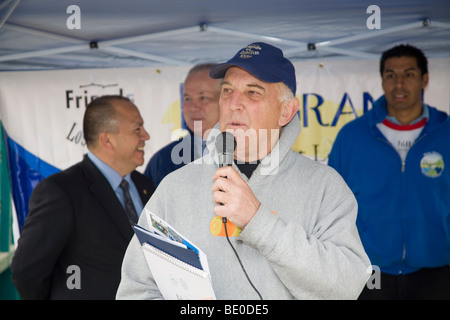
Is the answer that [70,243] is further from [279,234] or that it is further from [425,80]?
[425,80]

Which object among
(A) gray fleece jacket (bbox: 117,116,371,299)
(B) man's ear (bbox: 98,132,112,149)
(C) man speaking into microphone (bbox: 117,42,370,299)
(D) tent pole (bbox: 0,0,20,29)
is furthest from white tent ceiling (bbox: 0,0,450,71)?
(A) gray fleece jacket (bbox: 117,116,371,299)

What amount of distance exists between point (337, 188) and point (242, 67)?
586 millimetres

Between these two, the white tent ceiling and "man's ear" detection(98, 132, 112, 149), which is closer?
the white tent ceiling

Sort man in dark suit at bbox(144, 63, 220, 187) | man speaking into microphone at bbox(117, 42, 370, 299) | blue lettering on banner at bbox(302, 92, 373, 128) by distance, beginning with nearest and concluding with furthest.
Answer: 1. man speaking into microphone at bbox(117, 42, 370, 299)
2. man in dark suit at bbox(144, 63, 220, 187)
3. blue lettering on banner at bbox(302, 92, 373, 128)

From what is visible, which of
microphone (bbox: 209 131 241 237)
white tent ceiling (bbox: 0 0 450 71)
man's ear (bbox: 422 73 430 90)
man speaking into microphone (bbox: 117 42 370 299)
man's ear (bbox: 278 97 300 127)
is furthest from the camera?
man's ear (bbox: 422 73 430 90)

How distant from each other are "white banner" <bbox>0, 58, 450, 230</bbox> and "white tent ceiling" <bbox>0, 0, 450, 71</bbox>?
0.11m

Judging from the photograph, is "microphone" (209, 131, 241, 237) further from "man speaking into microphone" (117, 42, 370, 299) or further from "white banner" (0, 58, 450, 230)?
"white banner" (0, 58, 450, 230)

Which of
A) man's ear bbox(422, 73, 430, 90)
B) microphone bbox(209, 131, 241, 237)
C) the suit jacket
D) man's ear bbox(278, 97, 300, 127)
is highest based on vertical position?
man's ear bbox(422, 73, 430, 90)

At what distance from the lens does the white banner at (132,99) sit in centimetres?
410

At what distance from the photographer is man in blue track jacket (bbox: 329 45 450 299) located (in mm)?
3496

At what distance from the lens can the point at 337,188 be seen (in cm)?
195

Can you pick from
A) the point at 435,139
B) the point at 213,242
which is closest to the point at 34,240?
the point at 213,242

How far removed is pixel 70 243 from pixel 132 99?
159 centimetres

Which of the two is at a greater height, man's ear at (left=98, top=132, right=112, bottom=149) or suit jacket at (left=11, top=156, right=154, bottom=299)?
man's ear at (left=98, top=132, right=112, bottom=149)
